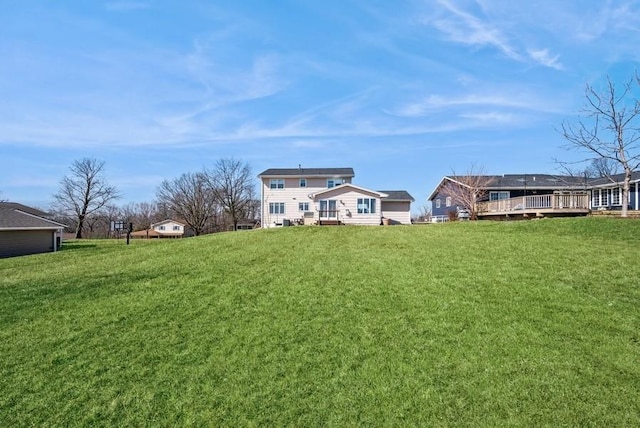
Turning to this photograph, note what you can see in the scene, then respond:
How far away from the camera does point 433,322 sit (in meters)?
6.46

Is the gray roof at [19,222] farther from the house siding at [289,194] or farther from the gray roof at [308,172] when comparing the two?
the gray roof at [308,172]

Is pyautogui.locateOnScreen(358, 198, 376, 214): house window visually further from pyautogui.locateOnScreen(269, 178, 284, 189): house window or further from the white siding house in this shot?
pyautogui.locateOnScreen(269, 178, 284, 189): house window

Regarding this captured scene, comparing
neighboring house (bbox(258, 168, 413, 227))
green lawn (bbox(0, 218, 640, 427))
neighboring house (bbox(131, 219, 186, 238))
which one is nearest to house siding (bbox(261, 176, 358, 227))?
neighboring house (bbox(258, 168, 413, 227))

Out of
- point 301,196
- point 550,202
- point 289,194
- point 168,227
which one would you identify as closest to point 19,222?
A: point 289,194

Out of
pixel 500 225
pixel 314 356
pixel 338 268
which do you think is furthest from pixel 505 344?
pixel 500 225

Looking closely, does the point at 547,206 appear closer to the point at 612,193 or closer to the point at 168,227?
the point at 612,193

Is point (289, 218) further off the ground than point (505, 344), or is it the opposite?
point (289, 218)

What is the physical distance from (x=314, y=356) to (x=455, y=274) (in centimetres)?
484

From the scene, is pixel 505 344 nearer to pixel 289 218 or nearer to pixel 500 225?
pixel 500 225

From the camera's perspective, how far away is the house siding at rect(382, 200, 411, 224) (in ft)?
107

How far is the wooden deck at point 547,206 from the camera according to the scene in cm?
2052

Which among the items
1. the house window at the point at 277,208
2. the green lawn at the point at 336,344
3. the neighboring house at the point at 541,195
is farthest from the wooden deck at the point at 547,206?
the house window at the point at 277,208

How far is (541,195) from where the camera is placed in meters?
21.6

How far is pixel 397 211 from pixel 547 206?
12.9 metres
